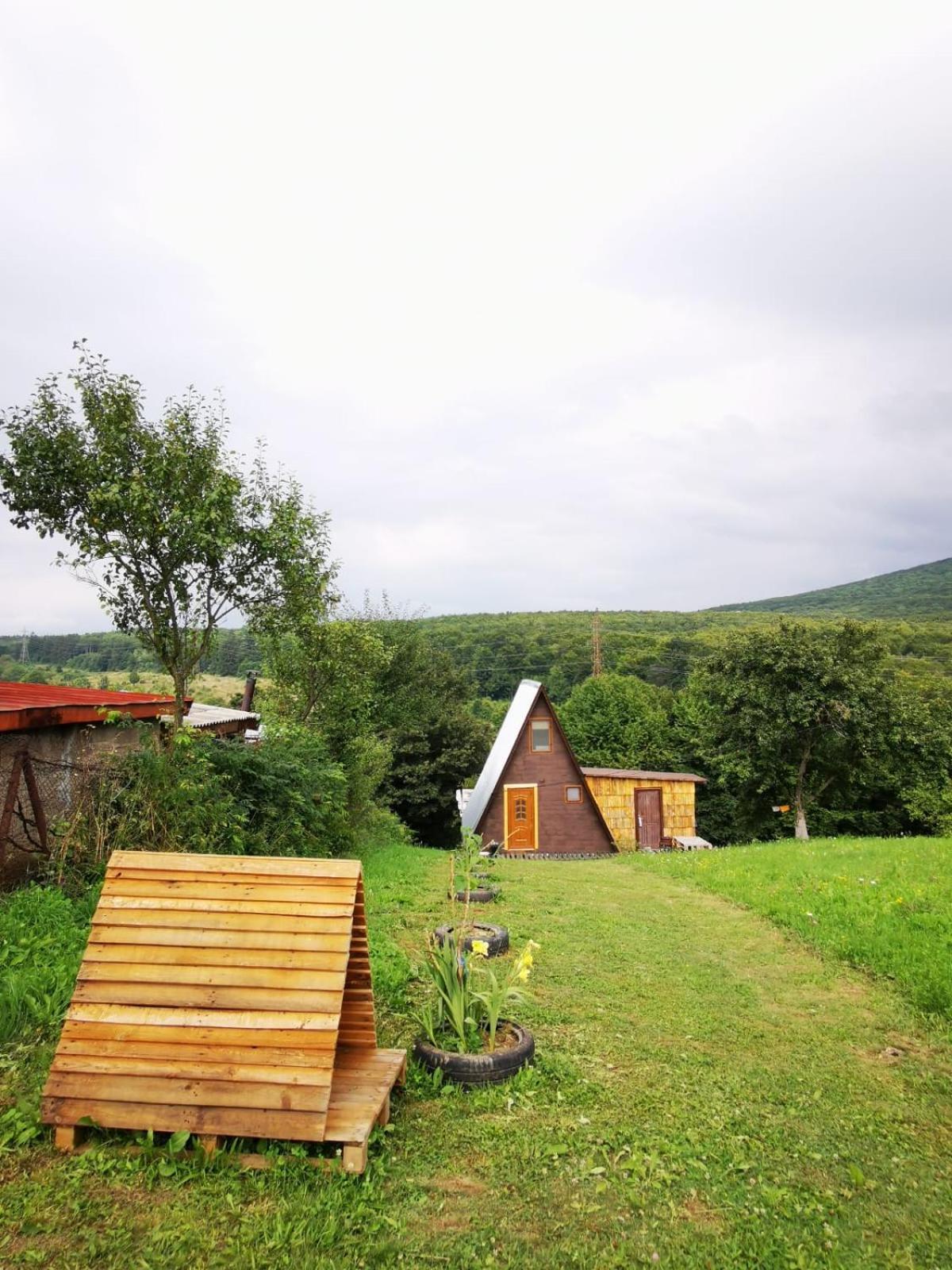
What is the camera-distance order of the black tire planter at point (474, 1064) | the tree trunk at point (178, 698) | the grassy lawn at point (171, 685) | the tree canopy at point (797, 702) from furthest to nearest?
1. the tree canopy at point (797, 702)
2. the grassy lawn at point (171, 685)
3. the tree trunk at point (178, 698)
4. the black tire planter at point (474, 1064)

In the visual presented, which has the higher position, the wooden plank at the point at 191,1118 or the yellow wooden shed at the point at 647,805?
the wooden plank at the point at 191,1118

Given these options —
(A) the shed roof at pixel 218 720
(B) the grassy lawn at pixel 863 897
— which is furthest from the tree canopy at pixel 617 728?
(A) the shed roof at pixel 218 720

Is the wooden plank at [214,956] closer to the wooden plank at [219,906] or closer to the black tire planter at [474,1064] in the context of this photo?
the wooden plank at [219,906]

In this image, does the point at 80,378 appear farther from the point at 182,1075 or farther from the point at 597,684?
the point at 597,684

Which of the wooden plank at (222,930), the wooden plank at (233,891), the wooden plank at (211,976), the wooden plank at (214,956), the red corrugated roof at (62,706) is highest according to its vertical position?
the red corrugated roof at (62,706)

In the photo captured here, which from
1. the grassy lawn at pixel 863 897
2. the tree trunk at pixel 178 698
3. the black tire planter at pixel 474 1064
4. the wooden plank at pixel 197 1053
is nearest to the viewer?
the wooden plank at pixel 197 1053

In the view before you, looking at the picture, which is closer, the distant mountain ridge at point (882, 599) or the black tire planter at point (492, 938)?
the black tire planter at point (492, 938)

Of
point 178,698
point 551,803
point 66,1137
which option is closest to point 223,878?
point 66,1137

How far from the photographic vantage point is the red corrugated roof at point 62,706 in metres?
7.37

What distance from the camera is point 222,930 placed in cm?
404

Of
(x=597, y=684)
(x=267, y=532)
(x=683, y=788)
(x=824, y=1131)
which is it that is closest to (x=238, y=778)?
(x=267, y=532)

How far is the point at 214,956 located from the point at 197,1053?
1.48 feet

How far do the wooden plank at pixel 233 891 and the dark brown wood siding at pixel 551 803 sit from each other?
1815cm

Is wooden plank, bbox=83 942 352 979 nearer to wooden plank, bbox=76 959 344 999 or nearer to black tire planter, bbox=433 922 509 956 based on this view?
wooden plank, bbox=76 959 344 999
